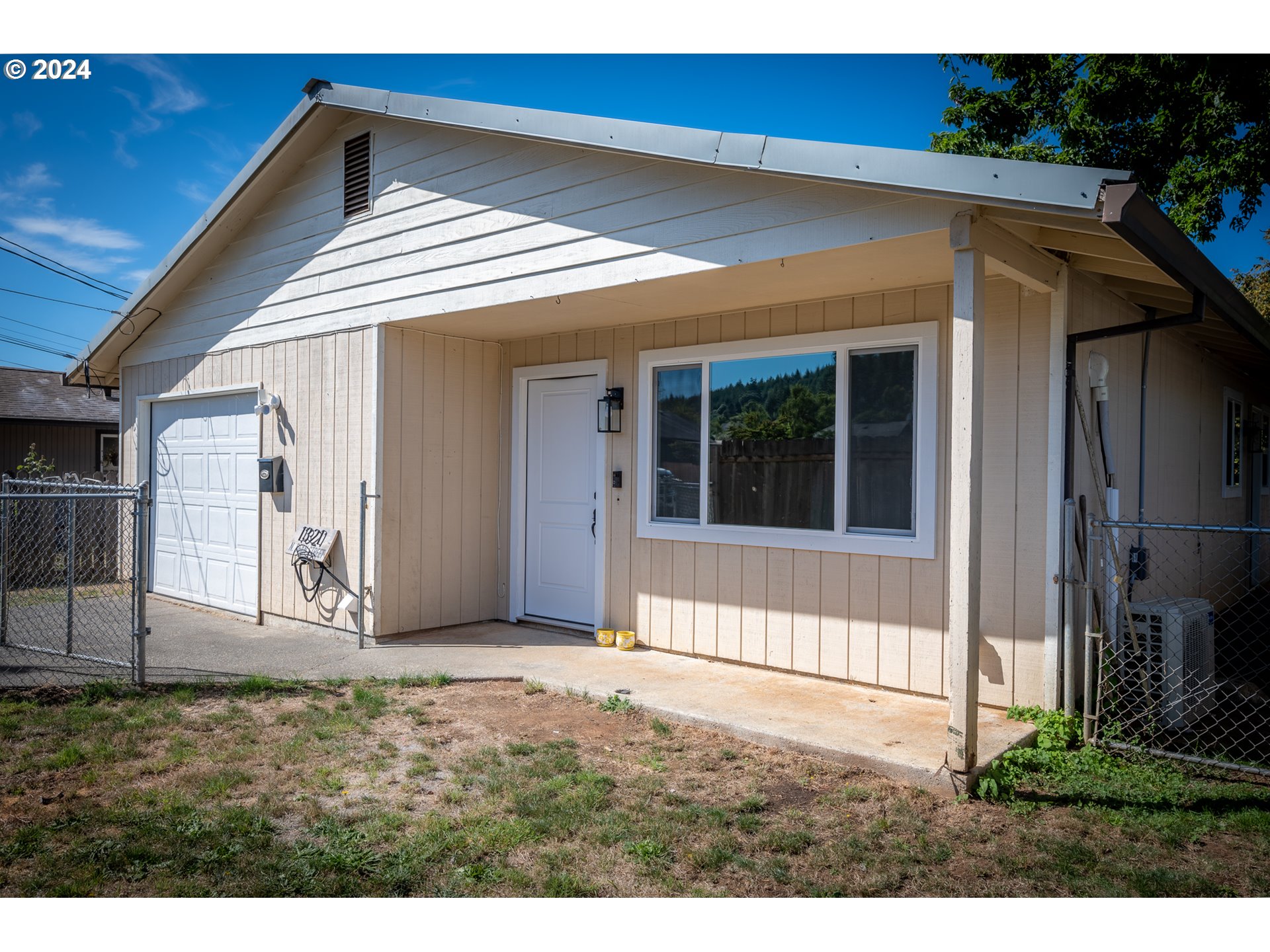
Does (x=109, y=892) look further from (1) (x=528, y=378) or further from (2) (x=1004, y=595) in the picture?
(1) (x=528, y=378)

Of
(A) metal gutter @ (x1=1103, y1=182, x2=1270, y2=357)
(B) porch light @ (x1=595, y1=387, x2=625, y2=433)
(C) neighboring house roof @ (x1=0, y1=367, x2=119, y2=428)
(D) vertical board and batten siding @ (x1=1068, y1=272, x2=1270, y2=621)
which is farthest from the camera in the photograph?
(C) neighboring house roof @ (x1=0, y1=367, x2=119, y2=428)

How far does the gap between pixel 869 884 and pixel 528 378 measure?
5309mm

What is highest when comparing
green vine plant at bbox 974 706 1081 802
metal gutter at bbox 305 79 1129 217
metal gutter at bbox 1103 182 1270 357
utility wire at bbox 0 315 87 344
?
utility wire at bbox 0 315 87 344

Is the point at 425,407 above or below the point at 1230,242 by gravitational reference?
below

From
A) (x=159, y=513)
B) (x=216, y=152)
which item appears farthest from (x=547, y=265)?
(x=216, y=152)

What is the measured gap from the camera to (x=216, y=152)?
1302 cm

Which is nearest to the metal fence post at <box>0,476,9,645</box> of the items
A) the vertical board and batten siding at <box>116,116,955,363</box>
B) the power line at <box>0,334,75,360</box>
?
the vertical board and batten siding at <box>116,116,955,363</box>

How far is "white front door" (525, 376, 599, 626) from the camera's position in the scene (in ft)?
22.2

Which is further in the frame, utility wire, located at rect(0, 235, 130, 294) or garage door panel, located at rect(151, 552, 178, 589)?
utility wire, located at rect(0, 235, 130, 294)

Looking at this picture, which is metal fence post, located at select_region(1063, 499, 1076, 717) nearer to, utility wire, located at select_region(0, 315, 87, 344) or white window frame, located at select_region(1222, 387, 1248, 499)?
white window frame, located at select_region(1222, 387, 1248, 499)

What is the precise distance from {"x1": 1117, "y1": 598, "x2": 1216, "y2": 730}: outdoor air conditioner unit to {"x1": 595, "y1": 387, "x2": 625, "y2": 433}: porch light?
3.64 meters

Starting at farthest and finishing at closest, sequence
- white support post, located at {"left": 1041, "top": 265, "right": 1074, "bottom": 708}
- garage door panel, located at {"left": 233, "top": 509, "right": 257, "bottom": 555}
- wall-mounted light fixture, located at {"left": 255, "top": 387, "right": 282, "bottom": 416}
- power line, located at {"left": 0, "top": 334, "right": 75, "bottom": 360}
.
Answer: power line, located at {"left": 0, "top": 334, "right": 75, "bottom": 360}, garage door panel, located at {"left": 233, "top": 509, "right": 257, "bottom": 555}, wall-mounted light fixture, located at {"left": 255, "top": 387, "right": 282, "bottom": 416}, white support post, located at {"left": 1041, "top": 265, "right": 1074, "bottom": 708}

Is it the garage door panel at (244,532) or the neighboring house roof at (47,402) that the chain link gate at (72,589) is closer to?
the garage door panel at (244,532)

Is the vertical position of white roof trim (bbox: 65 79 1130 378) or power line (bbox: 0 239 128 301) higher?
power line (bbox: 0 239 128 301)
